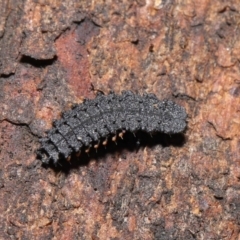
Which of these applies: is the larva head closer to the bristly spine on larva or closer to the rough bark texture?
the bristly spine on larva

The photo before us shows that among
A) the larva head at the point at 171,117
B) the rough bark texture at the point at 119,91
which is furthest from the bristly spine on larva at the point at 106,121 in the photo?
the rough bark texture at the point at 119,91

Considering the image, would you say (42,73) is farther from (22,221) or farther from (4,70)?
(22,221)

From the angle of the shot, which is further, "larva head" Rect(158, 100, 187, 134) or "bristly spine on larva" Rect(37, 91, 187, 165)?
"larva head" Rect(158, 100, 187, 134)

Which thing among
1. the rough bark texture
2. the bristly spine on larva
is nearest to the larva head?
the bristly spine on larva

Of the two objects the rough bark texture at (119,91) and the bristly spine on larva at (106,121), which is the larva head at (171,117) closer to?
the bristly spine on larva at (106,121)

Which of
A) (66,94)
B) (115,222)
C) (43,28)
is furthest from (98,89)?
(115,222)

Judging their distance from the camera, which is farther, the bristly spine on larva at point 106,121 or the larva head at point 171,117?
the larva head at point 171,117
